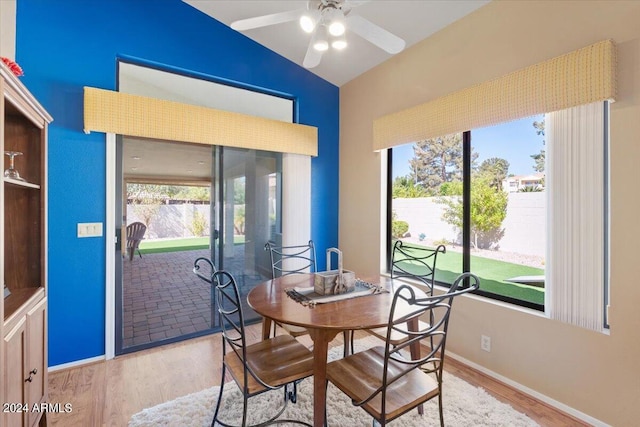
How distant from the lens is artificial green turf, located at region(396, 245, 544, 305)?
7.44ft

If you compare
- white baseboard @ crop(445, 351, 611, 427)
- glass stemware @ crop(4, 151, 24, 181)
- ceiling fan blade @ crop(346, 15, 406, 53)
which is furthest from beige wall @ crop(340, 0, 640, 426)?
glass stemware @ crop(4, 151, 24, 181)

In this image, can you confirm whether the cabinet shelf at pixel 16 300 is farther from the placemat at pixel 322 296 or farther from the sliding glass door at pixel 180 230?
the placemat at pixel 322 296

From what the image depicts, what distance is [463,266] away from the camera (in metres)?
2.64

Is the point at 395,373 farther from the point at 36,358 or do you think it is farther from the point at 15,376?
the point at 36,358

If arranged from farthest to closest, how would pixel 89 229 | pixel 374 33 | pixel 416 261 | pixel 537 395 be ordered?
1. pixel 416 261
2. pixel 89 229
3. pixel 537 395
4. pixel 374 33

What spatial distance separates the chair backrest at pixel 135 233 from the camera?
8.88 feet

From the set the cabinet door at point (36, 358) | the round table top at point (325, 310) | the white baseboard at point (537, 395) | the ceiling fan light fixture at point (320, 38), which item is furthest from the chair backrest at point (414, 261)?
the cabinet door at point (36, 358)

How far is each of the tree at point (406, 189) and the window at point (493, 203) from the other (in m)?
0.01

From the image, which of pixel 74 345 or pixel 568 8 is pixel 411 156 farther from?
pixel 74 345

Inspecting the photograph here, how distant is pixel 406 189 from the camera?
3.22 metres

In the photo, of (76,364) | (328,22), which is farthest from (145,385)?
(328,22)

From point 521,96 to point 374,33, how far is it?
43.0 inches

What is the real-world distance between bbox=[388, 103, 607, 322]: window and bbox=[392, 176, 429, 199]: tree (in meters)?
0.01

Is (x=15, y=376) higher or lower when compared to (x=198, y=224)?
lower
